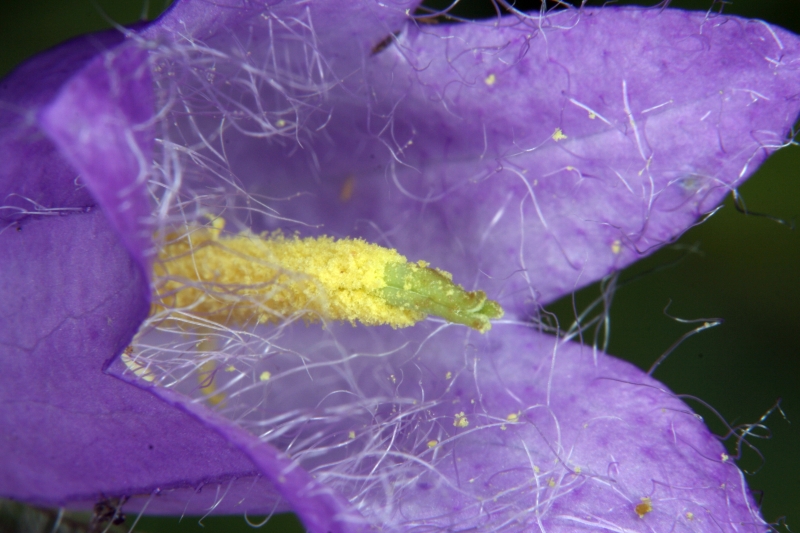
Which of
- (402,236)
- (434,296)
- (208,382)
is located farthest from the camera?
(402,236)

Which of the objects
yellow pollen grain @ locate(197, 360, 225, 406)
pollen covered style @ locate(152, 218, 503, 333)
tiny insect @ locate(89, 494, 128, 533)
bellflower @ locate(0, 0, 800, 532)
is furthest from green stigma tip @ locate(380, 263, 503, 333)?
tiny insect @ locate(89, 494, 128, 533)

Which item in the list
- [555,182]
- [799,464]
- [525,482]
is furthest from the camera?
[799,464]

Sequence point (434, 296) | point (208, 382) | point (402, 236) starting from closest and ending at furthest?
point (434, 296)
point (208, 382)
point (402, 236)

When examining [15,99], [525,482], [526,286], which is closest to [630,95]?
[526,286]

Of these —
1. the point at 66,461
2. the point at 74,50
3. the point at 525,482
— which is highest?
the point at 74,50

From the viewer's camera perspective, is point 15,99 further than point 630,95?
No

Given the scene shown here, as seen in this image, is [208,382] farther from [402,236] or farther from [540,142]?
[540,142]

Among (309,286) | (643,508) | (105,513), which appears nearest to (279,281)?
(309,286)

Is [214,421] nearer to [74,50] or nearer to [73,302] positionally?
[73,302]
